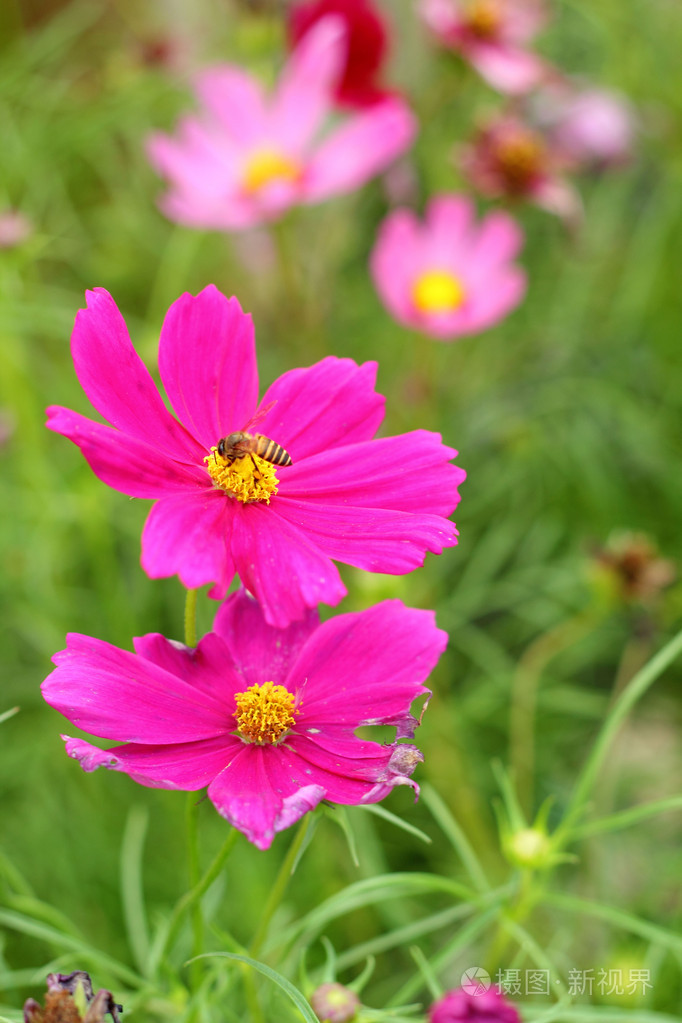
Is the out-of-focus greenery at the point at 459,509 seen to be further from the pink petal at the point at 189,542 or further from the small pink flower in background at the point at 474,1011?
the pink petal at the point at 189,542

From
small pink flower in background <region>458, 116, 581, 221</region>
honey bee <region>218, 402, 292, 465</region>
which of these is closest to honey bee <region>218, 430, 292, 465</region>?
honey bee <region>218, 402, 292, 465</region>

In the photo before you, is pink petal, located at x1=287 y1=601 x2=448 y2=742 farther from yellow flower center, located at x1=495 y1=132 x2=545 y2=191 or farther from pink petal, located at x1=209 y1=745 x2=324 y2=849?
yellow flower center, located at x1=495 y1=132 x2=545 y2=191

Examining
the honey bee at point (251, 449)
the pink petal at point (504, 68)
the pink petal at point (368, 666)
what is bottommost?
the pink petal at point (368, 666)

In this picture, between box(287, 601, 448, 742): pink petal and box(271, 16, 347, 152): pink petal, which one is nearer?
box(287, 601, 448, 742): pink petal

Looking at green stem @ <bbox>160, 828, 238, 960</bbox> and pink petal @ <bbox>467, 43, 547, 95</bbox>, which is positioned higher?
pink petal @ <bbox>467, 43, 547, 95</bbox>

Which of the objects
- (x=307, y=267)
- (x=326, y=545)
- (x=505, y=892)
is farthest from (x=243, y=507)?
(x=307, y=267)

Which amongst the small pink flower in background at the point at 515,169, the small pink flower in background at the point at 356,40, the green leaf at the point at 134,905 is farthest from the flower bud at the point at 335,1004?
the small pink flower in background at the point at 356,40

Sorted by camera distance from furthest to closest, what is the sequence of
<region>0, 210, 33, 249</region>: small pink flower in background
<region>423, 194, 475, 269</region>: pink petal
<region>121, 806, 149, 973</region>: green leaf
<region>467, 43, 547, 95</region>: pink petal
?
<region>423, 194, 475, 269</region>: pink petal, <region>467, 43, 547, 95</region>: pink petal, <region>0, 210, 33, 249</region>: small pink flower in background, <region>121, 806, 149, 973</region>: green leaf
